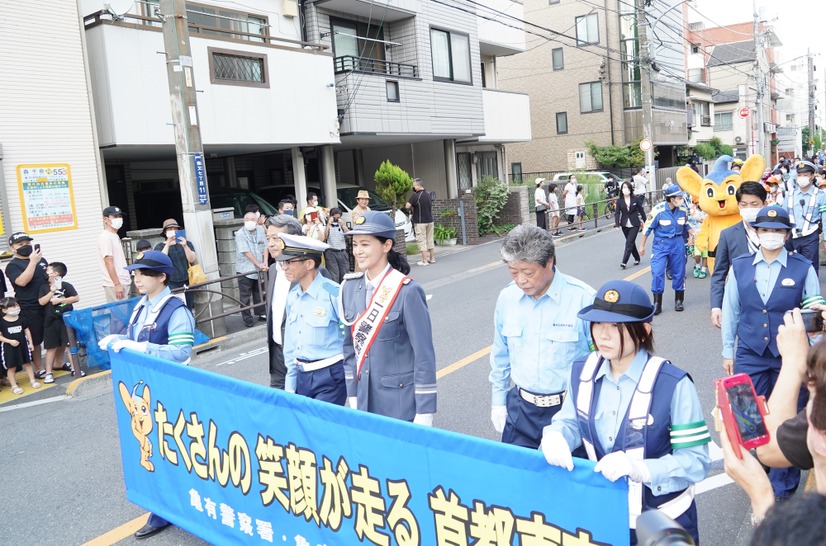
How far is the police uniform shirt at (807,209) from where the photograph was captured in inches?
394

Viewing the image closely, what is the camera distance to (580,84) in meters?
37.4

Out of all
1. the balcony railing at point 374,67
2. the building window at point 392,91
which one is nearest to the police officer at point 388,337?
the balcony railing at point 374,67

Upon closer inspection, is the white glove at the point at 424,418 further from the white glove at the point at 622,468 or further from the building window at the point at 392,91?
the building window at the point at 392,91

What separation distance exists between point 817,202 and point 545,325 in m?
8.44

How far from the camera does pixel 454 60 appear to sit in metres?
21.3

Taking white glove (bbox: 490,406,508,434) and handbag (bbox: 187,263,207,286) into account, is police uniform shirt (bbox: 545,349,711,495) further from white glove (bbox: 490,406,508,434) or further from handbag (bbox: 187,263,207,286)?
handbag (bbox: 187,263,207,286)

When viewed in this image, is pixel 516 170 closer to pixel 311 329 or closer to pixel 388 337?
pixel 311 329

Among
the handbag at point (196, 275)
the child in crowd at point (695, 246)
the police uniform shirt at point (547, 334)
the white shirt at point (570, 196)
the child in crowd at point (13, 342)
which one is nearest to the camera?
the police uniform shirt at point (547, 334)

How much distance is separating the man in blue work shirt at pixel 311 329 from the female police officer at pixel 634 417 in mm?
1908

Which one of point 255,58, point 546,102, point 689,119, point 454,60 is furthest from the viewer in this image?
point 689,119

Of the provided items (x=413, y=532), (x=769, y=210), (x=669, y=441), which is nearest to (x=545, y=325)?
(x=669, y=441)

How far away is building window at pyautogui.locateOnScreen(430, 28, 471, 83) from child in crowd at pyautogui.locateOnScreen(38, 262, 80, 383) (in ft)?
44.4

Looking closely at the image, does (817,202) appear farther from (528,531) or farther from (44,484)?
(44,484)

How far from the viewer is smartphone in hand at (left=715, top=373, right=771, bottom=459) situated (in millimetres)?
2246
